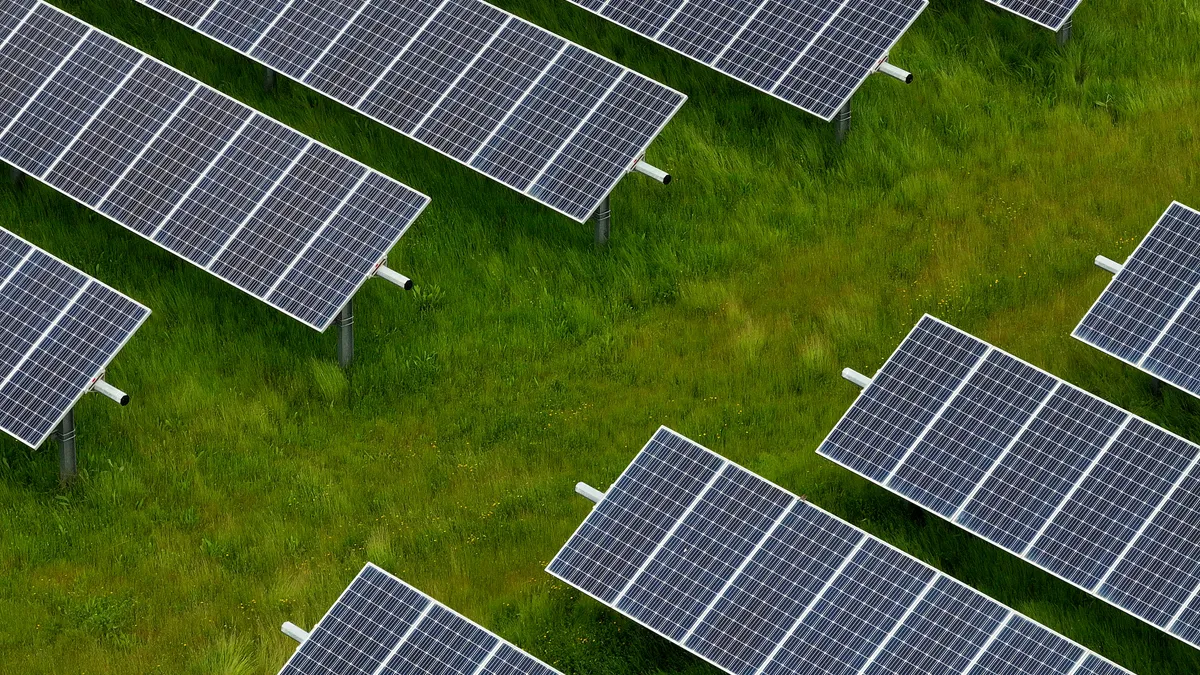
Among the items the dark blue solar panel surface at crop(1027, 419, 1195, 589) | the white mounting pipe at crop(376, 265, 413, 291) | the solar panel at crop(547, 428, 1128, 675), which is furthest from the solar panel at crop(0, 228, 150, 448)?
the dark blue solar panel surface at crop(1027, 419, 1195, 589)

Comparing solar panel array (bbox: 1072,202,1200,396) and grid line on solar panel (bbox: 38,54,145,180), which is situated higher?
solar panel array (bbox: 1072,202,1200,396)

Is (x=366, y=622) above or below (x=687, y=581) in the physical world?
below

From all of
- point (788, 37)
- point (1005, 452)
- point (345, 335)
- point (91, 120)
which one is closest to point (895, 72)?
point (788, 37)

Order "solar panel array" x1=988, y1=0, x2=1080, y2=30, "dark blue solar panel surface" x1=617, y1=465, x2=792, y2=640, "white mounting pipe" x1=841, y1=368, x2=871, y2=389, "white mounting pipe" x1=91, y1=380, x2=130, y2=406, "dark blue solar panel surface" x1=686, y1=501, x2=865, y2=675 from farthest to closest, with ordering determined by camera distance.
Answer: "solar panel array" x1=988, y1=0, x2=1080, y2=30 < "white mounting pipe" x1=841, y1=368, x2=871, y2=389 < "white mounting pipe" x1=91, y1=380, x2=130, y2=406 < "dark blue solar panel surface" x1=617, y1=465, x2=792, y2=640 < "dark blue solar panel surface" x1=686, y1=501, x2=865, y2=675

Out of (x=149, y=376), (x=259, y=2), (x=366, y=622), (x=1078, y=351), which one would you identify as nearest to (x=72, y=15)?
(x=259, y=2)

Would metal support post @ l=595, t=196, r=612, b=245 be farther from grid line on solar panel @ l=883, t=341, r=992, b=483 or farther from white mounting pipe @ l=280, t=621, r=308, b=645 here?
white mounting pipe @ l=280, t=621, r=308, b=645

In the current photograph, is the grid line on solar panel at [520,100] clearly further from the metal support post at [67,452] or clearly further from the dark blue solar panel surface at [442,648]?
the dark blue solar panel surface at [442,648]

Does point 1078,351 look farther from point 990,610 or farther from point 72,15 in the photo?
point 72,15
